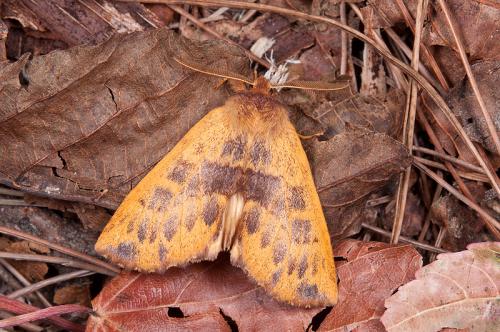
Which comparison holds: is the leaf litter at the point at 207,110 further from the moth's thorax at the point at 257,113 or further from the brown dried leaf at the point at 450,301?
the moth's thorax at the point at 257,113

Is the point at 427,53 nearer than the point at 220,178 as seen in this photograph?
No

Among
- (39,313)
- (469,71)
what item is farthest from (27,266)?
(469,71)

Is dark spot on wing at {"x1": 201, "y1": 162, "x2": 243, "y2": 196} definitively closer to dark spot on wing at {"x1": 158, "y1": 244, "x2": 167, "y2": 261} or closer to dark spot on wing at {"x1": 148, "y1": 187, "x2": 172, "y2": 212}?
dark spot on wing at {"x1": 148, "y1": 187, "x2": 172, "y2": 212}

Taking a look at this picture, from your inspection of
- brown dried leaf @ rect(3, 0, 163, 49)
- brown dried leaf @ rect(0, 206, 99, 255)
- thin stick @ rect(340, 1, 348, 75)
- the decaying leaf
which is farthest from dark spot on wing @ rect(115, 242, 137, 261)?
thin stick @ rect(340, 1, 348, 75)

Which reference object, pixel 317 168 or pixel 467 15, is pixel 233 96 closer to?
pixel 317 168

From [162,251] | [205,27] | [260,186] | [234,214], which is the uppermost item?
[205,27]

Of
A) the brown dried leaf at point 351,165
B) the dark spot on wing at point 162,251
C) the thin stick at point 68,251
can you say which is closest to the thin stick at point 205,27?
the brown dried leaf at point 351,165

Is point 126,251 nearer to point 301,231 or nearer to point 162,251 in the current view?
point 162,251

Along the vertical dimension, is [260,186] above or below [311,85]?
below
